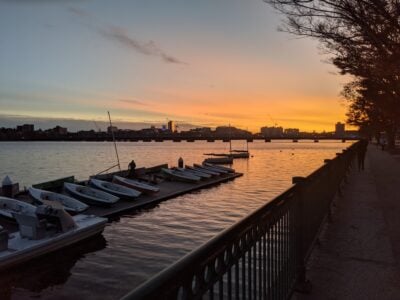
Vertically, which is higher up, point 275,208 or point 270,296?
point 275,208

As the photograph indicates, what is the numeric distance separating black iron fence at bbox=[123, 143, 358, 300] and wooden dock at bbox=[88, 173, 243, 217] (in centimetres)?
1951

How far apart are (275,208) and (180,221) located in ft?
64.6

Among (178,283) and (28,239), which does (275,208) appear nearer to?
(178,283)

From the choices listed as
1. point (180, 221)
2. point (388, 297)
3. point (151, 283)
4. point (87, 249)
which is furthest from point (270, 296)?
point (180, 221)

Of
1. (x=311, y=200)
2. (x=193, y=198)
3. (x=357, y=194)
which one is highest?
(x=311, y=200)

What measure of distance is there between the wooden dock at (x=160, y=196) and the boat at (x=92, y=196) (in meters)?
0.38

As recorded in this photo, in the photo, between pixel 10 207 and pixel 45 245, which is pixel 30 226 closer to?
pixel 45 245

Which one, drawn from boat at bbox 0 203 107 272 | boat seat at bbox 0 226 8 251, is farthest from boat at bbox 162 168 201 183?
boat seat at bbox 0 226 8 251

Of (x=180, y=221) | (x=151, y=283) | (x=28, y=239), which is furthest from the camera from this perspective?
(x=180, y=221)

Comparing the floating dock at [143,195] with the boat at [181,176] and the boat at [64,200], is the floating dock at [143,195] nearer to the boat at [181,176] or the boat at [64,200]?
the boat at [181,176]

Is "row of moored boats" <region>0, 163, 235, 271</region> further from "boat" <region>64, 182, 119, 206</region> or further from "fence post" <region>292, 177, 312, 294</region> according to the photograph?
"fence post" <region>292, 177, 312, 294</region>

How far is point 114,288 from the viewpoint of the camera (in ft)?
43.0

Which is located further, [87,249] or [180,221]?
[180,221]

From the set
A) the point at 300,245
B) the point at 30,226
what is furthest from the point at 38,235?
the point at 300,245
